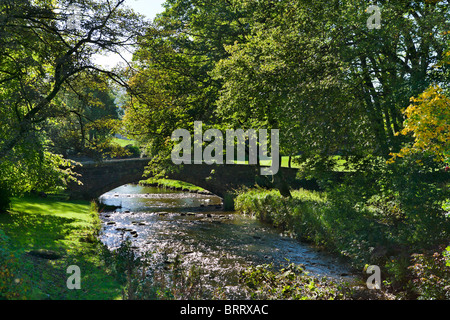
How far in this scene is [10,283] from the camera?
6.31 meters

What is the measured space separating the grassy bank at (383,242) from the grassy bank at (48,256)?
22.4ft

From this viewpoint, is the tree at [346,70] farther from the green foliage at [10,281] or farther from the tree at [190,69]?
the green foliage at [10,281]

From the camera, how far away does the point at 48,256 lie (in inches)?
373

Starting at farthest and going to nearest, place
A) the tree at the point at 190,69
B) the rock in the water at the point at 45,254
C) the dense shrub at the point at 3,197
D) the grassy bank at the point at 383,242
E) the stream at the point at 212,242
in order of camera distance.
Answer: the tree at the point at 190,69 < the dense shrub at the point at 3,197 < the stream at the point at 212,242 < the rock in the water at the point at 45,254 < the grassy bank at the point at 383,242

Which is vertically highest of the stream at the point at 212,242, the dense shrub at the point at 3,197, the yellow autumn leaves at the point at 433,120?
the yellow autumn leaves at the point at 433,120

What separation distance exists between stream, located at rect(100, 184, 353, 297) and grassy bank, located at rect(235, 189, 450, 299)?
2.38 ft

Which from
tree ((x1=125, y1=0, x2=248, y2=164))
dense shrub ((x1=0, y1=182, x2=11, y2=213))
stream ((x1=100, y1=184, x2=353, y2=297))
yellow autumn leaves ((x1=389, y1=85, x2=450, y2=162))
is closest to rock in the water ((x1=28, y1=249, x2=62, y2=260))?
stream ((x1=100, y1=184, x2=353, y2=297))

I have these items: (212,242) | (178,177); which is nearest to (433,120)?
(212,242)

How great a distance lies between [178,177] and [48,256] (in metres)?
20.1

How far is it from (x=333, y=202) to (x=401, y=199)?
306 centimetres

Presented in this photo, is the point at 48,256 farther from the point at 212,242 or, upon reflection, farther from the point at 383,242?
the point at 383,242

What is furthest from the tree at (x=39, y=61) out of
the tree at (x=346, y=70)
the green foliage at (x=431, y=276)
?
the green foliage at (x=431, y=276)

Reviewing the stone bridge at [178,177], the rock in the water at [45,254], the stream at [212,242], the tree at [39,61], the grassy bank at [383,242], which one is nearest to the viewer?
the grassy bank at [383,242]

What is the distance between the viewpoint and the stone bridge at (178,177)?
2547 centimetres
